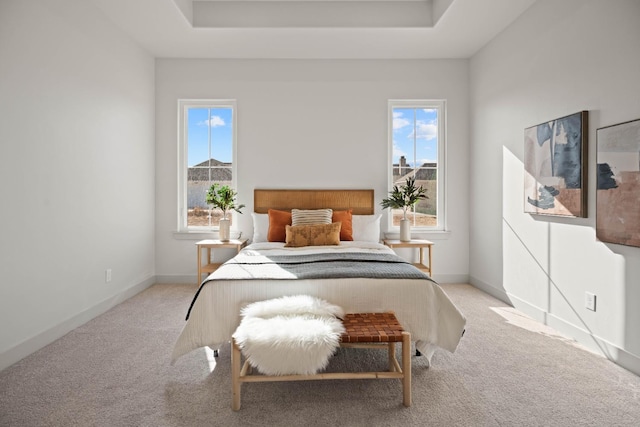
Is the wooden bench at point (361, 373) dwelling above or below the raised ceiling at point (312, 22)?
below

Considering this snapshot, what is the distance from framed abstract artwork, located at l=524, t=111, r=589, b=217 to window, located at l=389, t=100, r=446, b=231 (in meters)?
1.41

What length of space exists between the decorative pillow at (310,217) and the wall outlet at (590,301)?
98.7 inches

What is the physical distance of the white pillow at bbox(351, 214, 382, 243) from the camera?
450cm

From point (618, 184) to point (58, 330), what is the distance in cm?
428

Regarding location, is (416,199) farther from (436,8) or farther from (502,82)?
(436,8)

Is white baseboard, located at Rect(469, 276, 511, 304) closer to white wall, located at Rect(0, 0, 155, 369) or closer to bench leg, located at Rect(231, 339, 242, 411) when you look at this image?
bench leg, located at Rect(231, 339, 242, 411)

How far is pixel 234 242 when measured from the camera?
14.9 ft

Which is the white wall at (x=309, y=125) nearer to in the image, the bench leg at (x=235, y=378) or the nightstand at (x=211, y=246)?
the nightstand at (x=211, y=246)

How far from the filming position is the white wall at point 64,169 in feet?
8.68

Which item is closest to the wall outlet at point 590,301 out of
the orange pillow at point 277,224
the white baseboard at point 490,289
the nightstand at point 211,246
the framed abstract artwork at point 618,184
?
the framed abstract artwork at point 618,184

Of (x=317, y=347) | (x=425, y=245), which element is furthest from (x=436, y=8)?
(x=317, y=347)

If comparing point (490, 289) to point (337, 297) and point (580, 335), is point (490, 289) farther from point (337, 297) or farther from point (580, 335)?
point (337, 297)

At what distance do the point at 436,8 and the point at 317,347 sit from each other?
3.62m

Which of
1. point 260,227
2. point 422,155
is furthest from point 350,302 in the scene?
point 422,155
